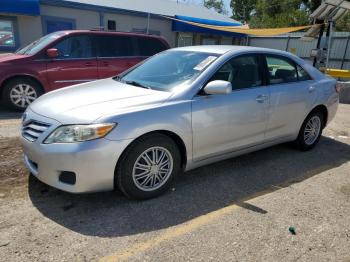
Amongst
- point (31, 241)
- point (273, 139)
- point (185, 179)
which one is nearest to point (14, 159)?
point (31, 241)

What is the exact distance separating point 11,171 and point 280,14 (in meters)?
40.2

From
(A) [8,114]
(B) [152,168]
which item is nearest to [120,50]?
(A) [8,114]

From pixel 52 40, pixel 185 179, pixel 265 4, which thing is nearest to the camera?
pixel 185 179

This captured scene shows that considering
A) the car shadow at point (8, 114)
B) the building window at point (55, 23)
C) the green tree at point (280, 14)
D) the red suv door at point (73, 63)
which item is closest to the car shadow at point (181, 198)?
the car shadow at point (8, 114)

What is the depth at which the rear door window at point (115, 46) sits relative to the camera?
7957mm

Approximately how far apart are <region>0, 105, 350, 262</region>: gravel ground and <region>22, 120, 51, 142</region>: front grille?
0.63m

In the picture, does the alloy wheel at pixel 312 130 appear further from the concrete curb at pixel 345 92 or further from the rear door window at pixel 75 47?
the concrete curb at pixel 345 92

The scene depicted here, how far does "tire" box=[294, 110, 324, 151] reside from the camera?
17.0 ft

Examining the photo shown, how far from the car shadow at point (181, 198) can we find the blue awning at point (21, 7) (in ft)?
37.2

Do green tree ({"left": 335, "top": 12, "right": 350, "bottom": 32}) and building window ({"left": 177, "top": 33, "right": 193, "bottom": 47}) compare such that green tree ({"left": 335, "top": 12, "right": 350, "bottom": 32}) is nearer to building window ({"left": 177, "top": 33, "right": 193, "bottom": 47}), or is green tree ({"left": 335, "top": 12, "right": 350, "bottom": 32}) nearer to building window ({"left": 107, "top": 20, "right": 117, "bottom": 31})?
building window ({"left": 177, "top": 33, "right": 193, "bottom": 47})

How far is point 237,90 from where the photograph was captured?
411cm

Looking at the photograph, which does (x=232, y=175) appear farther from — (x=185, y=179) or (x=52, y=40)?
(x=52, y=40)

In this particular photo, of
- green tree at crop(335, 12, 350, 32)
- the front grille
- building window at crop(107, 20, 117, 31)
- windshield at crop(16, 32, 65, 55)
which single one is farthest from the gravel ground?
green tree at crop(335, 12, 350, 32)

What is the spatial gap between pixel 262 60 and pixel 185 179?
189 cm
